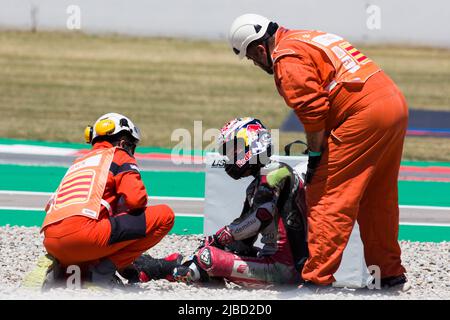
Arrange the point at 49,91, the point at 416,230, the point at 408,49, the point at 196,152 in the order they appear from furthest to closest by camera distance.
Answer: the point at 408,49 < the point at 49,91 < the point at 196,152 < the point at 416,230

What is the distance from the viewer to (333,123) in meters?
6.02

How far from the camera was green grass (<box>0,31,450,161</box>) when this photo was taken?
16703 mm

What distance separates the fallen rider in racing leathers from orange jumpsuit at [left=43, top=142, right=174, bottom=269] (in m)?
0.39

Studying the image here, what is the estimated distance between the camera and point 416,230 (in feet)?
31.8

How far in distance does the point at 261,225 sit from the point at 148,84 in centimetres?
1515

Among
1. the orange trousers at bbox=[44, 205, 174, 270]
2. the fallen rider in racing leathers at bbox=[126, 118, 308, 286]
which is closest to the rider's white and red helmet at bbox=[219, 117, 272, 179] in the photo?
the fallen rider in racing leathers at bbox=[126, 118, 308, 286]

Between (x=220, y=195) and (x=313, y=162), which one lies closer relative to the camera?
(x=313, y=162)

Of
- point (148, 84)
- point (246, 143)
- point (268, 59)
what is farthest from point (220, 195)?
point (148, 84)

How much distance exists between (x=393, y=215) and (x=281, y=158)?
1.04 meters

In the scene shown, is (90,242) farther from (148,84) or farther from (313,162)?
(148,84)

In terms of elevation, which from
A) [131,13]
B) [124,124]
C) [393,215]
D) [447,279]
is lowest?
[447,279]

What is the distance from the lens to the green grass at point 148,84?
1670 cm
